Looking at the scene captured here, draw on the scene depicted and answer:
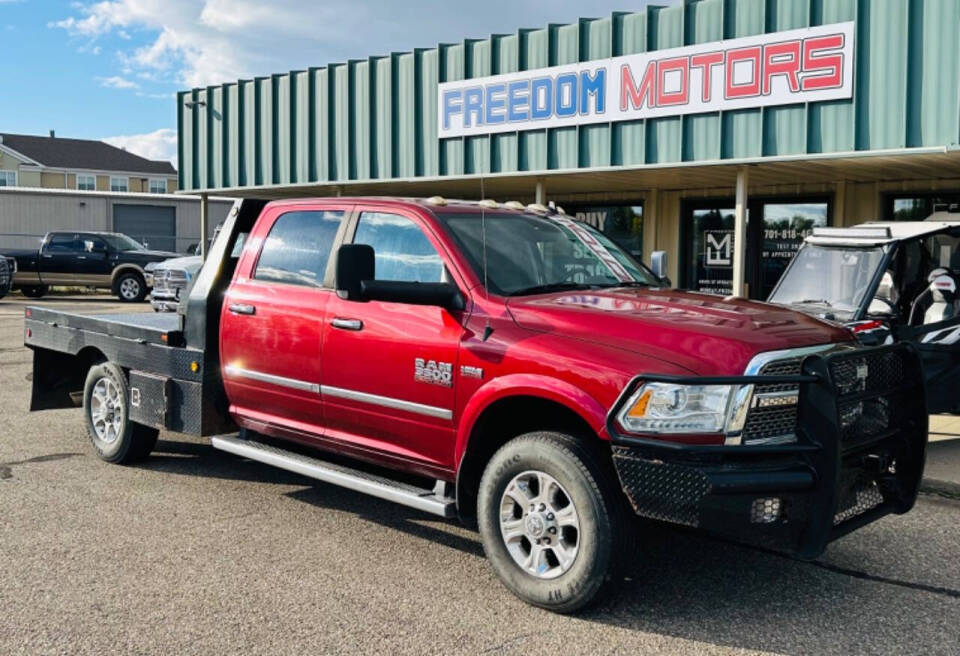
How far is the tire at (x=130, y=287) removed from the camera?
24.7m

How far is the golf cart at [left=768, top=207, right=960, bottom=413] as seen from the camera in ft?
24.5

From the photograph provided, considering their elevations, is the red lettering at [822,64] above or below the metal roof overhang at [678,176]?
above

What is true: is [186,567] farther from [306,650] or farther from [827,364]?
[827,364]

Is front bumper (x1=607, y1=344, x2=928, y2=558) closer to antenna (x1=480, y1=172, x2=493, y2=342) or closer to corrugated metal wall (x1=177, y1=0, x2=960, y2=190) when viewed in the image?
antenna (x1=480, y1=172, x2=493, y2=342)

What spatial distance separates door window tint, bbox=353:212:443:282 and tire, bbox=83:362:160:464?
96.9 inches

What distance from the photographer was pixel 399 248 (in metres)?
5.07

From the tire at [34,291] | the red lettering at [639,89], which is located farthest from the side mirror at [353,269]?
the tire at [34,291]

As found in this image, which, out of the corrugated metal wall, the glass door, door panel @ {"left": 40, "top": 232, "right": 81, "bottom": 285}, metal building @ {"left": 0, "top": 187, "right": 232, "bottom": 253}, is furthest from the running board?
metal building @ {"left": 0, "top": 187, "right": 232, "bottom": 253}

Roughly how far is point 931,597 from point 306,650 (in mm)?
2928

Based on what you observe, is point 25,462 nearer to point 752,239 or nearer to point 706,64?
point 706,64

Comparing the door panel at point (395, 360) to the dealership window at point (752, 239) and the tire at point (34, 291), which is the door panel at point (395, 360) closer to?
the dealership window at point (752, 239)

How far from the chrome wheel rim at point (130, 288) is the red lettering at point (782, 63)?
61.4 feet

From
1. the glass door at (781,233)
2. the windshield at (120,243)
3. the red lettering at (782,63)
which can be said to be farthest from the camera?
the windshield at (120,243)

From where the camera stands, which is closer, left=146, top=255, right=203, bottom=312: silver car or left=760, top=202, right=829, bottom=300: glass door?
left=760, top=202, right=829, bottom=300: glass door
